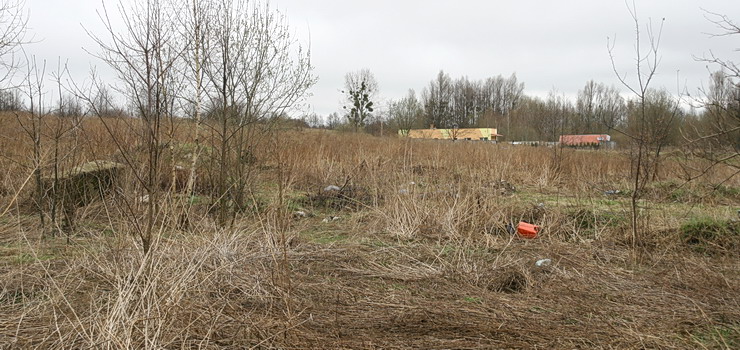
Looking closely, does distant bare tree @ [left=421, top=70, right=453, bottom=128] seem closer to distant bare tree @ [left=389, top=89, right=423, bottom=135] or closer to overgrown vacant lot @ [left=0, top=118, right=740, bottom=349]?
distant bare tree @ [left=389, top=89, right=423, bottom=135]

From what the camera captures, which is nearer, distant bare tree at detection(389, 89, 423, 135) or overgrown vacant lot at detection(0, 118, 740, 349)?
overgrown vacant lot at detection(0, 118, 740, 349)

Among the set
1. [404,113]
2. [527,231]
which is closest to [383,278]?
[527,231]

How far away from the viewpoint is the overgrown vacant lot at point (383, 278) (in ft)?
7.93

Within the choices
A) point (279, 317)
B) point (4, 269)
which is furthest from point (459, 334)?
point (4, 269)

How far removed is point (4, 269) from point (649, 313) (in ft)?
15.4

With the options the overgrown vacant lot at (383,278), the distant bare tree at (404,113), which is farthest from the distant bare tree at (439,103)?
the overgrown vacant lot at (383,278)

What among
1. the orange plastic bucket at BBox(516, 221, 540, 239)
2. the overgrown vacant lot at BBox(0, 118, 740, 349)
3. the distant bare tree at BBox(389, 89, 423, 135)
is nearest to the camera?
the overgrown vacant lot at BBox(0, 118, 740, 349)

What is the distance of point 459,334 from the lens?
255 cm

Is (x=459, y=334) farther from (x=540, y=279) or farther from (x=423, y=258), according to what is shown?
(x=423, y=258)

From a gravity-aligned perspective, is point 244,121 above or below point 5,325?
above

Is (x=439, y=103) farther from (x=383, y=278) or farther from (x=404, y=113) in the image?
(x=383, y=278)

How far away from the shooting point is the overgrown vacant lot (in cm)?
242

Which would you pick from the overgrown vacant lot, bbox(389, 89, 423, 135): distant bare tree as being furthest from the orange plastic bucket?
bbox(389, 89, 423, 135): distant bare tree

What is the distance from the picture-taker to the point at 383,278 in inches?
148
